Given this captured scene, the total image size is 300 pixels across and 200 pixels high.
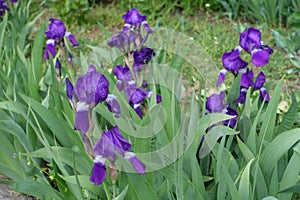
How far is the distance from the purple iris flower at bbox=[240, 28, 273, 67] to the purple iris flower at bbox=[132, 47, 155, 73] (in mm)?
445

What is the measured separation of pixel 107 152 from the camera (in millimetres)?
1484

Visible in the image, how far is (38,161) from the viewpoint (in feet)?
7.64

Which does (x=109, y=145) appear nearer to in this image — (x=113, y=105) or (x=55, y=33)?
(x=113, y=105)

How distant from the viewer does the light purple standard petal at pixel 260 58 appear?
84.2 inches

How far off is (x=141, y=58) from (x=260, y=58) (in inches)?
21.4

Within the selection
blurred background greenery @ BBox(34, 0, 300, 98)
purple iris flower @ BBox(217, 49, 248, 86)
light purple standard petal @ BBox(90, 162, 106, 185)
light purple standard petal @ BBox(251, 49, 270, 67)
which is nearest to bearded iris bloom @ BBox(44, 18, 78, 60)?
purple iris flower @ BBox(217, 49, 248, 86)

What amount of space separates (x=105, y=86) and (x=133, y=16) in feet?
3.57

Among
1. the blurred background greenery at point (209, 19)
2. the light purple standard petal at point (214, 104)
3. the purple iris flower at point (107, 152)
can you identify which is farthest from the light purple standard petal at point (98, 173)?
the blurred background greenery at point (209, 19)

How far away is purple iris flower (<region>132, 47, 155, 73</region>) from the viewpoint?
2.34 m

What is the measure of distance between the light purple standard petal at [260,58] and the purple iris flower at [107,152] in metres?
0.85

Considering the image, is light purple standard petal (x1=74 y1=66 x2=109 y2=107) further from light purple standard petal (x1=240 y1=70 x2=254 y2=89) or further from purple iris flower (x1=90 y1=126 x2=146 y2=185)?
light purple standard petal (x1=240 y1=70 x2=254 y2=89)

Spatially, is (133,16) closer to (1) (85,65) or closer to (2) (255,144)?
(1) (85,65)

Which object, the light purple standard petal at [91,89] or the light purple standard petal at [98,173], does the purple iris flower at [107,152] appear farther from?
the light purple standard petal at [91,89]

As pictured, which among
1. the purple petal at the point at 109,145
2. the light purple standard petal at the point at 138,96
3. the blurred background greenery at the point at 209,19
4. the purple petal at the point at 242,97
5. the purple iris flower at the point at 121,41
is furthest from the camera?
the blurred background greenery at the point at 209,19
